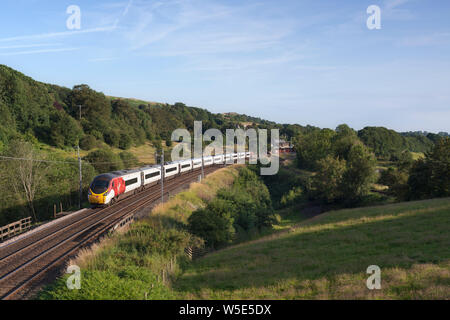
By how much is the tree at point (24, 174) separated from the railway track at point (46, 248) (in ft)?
46.1

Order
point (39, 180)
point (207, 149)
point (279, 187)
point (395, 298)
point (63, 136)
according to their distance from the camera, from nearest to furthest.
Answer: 1. point (395, 298)
2. point (39, 180)
3. point (279, 187)
4. point (63, 136)
5. point (207, 149)

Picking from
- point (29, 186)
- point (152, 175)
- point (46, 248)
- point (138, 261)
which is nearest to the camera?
point (138, 261)

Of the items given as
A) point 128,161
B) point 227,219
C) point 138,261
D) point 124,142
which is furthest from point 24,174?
point 124,142

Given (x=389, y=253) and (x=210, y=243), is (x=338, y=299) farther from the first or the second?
(x=210, y=243)

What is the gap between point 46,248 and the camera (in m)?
16.9

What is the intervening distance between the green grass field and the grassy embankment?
1273mm

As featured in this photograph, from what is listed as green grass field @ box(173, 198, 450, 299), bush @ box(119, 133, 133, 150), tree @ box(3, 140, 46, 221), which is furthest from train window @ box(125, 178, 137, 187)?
bush @ box(119, 133, 133, 150)

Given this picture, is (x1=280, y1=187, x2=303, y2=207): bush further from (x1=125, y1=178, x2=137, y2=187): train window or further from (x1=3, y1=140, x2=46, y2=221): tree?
(x1=3, y1=140, x2=46, y2=221): tree

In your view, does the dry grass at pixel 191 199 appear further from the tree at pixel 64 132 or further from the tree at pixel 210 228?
the tree at pixel 64 132

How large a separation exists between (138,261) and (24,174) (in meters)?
28.8

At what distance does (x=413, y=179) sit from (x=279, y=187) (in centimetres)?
2770

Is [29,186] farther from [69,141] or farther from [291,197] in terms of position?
[291,197]
